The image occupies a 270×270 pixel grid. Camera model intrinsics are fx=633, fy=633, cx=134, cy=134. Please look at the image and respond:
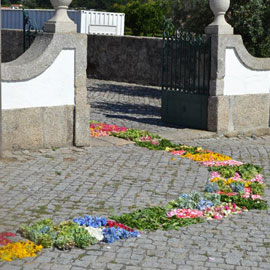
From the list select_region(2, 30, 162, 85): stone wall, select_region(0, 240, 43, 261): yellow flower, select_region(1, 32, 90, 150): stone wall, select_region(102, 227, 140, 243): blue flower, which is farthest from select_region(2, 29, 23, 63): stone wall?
select_region(0, 240, 43, 261): yellow flower

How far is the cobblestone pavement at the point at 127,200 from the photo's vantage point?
222 inches

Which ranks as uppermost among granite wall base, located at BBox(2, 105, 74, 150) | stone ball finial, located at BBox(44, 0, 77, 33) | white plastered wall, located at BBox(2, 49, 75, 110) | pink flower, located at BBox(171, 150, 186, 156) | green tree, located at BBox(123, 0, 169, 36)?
green tree, located at BBox(123, 0, 169, 36)

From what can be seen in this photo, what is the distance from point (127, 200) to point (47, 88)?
3.10 metres

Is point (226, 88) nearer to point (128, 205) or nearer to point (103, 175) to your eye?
point (103, 175)

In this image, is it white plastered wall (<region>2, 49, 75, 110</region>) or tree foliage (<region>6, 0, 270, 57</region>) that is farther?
tree foliage (<region>6, 0, 270, 57</region>)

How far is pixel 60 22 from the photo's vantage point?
9.92 meters

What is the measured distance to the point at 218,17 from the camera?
12.1 m

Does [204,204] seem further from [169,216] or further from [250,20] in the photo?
[250,20]

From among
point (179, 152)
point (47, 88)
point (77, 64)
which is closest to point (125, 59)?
point (77, 64)

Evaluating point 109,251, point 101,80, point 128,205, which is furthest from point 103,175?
point 101,80

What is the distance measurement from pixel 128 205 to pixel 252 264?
206 cm

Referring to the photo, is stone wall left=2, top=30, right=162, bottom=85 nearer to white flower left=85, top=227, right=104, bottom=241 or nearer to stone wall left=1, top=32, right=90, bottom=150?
stone wall left=1, top=32, right=90, bottom=150

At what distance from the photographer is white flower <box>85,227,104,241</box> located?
6.08 metres

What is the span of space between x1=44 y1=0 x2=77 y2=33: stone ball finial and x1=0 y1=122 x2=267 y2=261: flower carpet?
2725 millimetres
